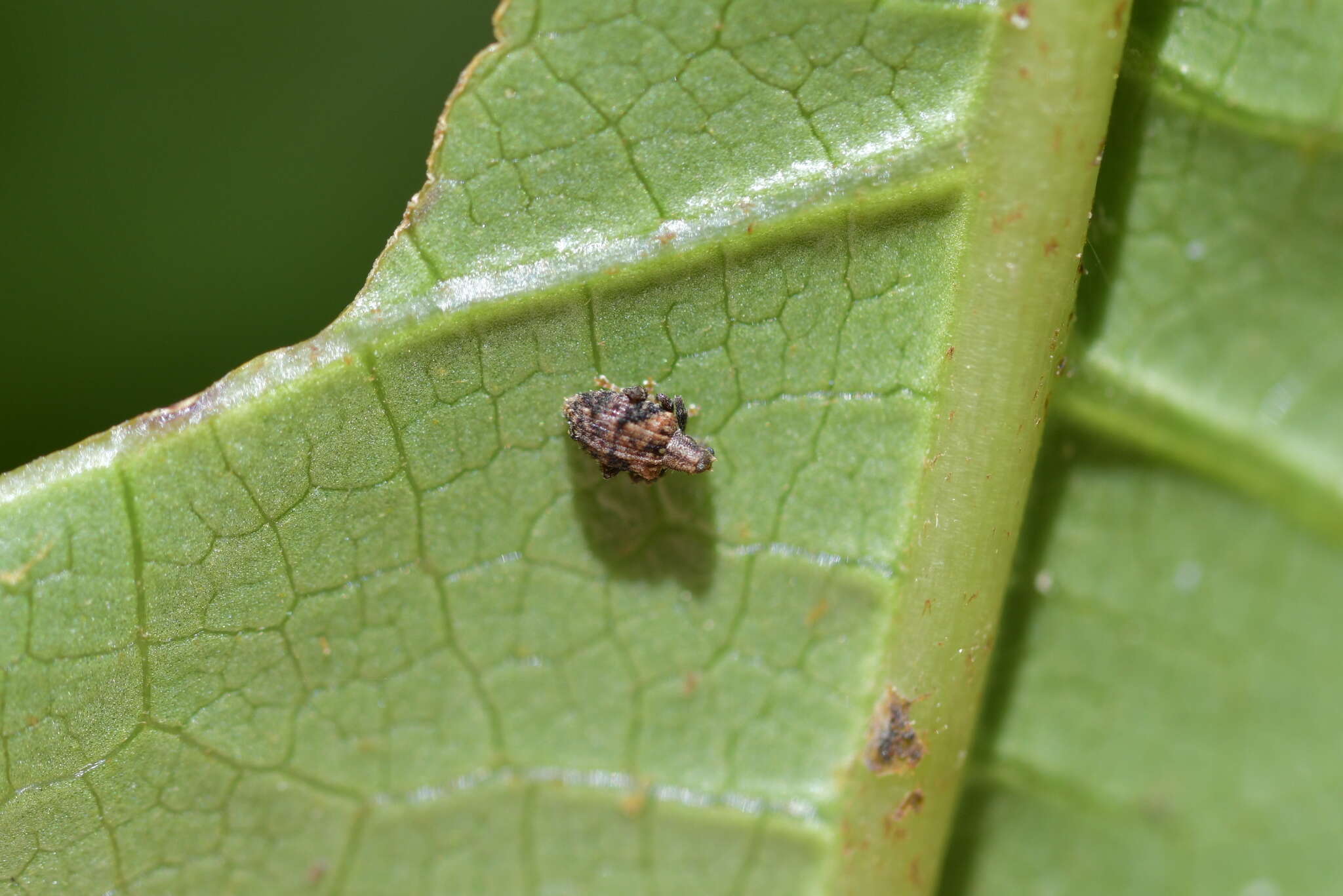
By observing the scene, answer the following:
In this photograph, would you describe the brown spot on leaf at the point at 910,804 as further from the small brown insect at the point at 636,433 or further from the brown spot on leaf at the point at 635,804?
the small brown insect at the point at 636,433

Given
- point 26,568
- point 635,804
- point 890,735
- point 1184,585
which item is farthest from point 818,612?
point 26,568

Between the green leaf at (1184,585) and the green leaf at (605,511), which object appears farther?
the green leaf at (1184,585)

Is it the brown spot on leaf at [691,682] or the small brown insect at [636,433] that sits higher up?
the small brown insect at [636,433]

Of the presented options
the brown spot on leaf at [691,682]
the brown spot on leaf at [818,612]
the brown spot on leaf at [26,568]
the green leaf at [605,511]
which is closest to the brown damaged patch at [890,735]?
the green leaf at [605,511]

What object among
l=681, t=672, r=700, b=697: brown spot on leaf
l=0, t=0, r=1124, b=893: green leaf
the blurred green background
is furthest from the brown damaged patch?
the blurred green background

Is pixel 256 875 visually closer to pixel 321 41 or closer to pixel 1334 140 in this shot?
pixel 321 41

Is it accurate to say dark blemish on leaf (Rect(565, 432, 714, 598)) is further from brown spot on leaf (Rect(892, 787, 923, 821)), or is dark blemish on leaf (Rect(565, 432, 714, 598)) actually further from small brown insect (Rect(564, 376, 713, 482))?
brown spot on leaf (Rect(892, 787, 923, 821))

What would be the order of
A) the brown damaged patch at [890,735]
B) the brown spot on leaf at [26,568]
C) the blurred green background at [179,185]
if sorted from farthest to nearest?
1. the blurred green background at [179,185]
2. the brown damaged patch at [890,735]
3. the brown spot on leaf at [26,568]
